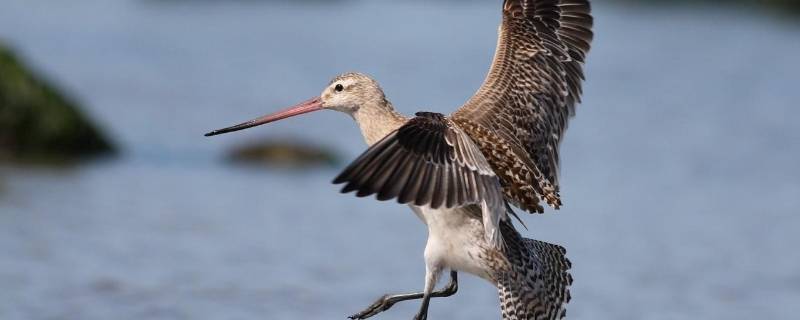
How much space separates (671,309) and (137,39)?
1439 cm

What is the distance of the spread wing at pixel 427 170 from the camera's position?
505 centimetres

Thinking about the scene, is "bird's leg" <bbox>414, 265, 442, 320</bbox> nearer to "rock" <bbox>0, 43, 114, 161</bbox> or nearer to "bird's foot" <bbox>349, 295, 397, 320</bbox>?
"bird's foot" <bbox>349, 295, 397, 320</bbox>

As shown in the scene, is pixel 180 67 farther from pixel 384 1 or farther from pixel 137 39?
pixel 384 1

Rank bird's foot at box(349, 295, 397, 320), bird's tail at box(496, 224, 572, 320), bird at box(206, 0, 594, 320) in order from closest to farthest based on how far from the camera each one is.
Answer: bird at box(206, 0, 594, 320) → bird's tail at box(496, 224, 572, 320) → bird's foot at box(349, 295, 397, 320)

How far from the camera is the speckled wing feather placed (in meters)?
5.89

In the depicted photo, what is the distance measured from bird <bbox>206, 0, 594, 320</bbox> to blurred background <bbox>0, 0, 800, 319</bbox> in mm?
2263

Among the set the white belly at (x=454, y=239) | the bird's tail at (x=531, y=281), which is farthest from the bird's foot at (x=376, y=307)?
the bird's tail at (x=531, y=281)

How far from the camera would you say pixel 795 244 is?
1088 cm

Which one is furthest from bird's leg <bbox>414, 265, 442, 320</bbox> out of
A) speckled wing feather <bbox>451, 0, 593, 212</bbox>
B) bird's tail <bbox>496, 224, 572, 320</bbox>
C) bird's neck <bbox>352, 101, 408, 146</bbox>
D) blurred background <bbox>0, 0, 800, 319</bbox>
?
blurred background <bbox>0, 0, 800, 319</bbox>

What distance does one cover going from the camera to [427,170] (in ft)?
17.2

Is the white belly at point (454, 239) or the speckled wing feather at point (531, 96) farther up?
the speckled wing feather at point (531, 96)

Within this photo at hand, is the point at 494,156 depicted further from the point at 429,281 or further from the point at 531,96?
the point at 531,96

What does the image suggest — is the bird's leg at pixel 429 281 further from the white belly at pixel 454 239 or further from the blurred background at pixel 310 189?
the blurred background at pixel 310 189

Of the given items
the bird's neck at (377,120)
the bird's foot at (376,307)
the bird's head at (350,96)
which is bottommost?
the bird's foot at (376,307)
